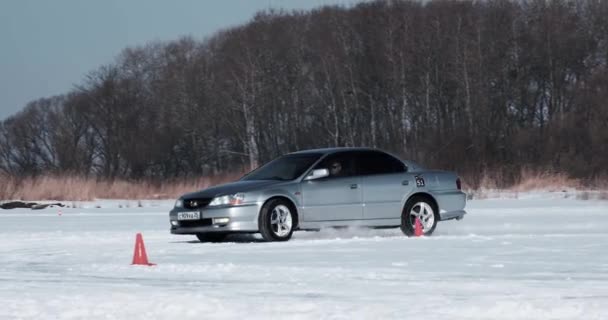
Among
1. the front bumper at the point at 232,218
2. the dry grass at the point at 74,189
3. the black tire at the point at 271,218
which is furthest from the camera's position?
the dry grass at the point at 74,189

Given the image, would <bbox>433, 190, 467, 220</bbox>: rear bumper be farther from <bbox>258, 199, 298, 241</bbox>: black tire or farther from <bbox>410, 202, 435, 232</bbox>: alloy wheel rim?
<bbox>258, 199, 298, 241</bbox>: black tire

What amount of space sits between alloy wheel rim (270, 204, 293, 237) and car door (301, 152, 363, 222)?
0.91 feet

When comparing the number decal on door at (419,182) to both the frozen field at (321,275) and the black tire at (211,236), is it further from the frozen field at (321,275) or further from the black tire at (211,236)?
the black tire at (211,236)

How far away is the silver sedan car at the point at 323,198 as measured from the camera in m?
17.9

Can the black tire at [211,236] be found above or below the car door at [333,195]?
below

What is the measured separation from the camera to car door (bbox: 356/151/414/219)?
18.9m

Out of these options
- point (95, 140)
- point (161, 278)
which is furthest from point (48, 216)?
point (95, 140)

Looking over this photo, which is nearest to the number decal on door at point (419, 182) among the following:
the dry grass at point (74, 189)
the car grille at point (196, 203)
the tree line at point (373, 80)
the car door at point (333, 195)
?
the car door at point (333, 195)

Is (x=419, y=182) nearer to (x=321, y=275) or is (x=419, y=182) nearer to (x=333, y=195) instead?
(x=333, y=195)

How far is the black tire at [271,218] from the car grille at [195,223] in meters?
0.78

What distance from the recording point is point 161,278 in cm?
1253

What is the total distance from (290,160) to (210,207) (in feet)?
6.92

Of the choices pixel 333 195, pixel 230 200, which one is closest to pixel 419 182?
pixel 333 195

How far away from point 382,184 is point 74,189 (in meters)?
22.5
